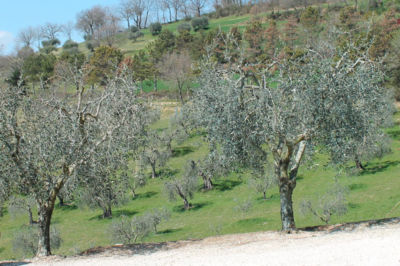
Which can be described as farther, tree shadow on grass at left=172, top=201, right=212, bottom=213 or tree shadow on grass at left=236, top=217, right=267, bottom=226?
tree shadow on grass at left=172, top=201, right=212, bottom=213

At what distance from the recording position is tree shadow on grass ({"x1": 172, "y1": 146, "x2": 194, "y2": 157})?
5578cm

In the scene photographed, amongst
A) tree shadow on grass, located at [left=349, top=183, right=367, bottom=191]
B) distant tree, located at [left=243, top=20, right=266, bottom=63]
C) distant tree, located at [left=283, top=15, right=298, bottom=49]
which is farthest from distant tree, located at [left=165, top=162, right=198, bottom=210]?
distant tree, located at [left=283, top=15, right=298, bottom=49]

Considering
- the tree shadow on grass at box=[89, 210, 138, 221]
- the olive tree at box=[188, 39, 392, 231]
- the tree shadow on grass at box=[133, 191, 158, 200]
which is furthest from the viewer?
the tree shadow on grass at box=[133, 191, 158, 200]

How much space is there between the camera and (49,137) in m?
16.5

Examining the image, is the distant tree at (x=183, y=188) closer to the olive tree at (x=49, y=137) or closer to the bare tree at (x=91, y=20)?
the olive tree at (x=49, y=137)

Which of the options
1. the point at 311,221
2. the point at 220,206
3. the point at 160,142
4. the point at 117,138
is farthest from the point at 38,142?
the point at 160,142

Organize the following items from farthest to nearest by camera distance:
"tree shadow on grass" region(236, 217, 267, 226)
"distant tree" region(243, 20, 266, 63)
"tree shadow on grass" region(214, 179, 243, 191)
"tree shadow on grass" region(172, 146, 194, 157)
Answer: "distant tree" region(243, 20, 266, 63), "tree shadow on grass" region(172, 146, 194, 157), "tree shadow on grass" region(214, 179, 243, 191), "tree shadow on grass" region(236, 217, 267, 226)

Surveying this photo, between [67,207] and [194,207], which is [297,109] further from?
[67,207]

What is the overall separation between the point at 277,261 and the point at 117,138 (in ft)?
26.0

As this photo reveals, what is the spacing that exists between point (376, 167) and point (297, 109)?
30.6 m

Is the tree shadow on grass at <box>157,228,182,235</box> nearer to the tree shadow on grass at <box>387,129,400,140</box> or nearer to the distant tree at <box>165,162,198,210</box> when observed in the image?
the distant tree at <box>165,162,198,210</box>

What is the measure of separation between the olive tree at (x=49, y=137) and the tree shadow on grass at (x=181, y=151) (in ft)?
123

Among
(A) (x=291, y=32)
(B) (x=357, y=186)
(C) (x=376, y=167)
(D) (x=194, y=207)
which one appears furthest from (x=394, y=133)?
(A) (x=291, y=32)

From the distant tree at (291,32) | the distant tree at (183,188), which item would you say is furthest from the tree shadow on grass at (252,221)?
the distant tree at (291,32)
